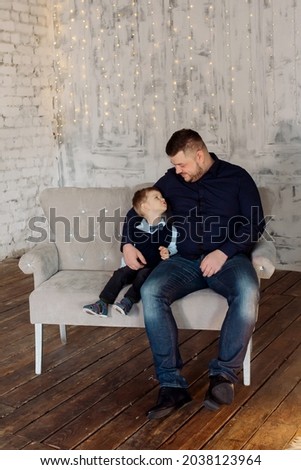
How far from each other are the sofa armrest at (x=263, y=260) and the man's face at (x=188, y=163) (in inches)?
18.4

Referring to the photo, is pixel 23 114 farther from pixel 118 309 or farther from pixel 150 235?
pixel 118 309

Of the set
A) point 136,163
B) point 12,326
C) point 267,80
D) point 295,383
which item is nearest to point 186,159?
point 295,383

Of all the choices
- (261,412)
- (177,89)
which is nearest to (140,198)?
(261,412)

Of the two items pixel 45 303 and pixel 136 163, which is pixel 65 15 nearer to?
pixel 136 163

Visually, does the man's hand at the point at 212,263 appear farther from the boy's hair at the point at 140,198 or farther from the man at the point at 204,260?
the boy's hair at the point at 140,198

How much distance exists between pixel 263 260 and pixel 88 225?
103 centimetres

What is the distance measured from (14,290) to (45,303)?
5.49 feet

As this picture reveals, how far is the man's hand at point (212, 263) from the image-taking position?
2.87 m

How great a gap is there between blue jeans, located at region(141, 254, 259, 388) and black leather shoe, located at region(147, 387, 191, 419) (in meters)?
0.03

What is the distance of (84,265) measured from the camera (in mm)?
3434

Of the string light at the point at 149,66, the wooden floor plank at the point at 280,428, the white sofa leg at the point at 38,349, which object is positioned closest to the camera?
the wooden floor plank at the point at 280,428

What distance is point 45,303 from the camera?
9.87 feet

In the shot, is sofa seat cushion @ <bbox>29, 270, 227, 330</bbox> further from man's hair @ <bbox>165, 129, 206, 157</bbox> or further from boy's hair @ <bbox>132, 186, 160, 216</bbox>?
man's hair @ <bbox>165, 129, 206, 157</bbox>

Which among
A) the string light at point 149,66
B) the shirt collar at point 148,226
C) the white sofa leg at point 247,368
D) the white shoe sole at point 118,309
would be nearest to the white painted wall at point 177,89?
the string light at point 149,66
